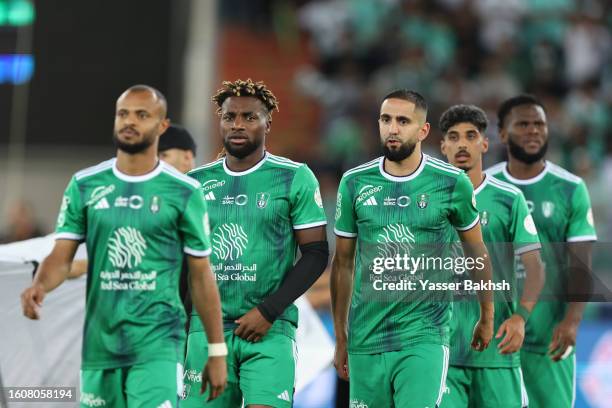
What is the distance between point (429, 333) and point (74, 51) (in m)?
10.6

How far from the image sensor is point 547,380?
259 inches

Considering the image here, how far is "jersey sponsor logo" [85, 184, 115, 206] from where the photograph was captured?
484 centimetres

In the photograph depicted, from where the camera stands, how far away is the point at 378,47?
1502 centimetres

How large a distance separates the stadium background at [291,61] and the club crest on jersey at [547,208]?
769 cm

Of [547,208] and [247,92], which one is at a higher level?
[247,92]

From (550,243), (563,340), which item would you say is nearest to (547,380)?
(563,340)

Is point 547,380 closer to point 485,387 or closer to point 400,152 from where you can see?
point 485,387

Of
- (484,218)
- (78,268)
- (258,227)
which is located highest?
(484,218)

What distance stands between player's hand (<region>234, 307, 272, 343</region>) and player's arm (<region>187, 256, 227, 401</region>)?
540 mm

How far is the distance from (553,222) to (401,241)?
1.38 m

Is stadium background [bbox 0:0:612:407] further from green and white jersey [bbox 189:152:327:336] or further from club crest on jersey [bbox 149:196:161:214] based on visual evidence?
club crest on jersey [bbox 149:196:161:214]

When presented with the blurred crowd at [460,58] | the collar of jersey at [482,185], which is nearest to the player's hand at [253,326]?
the collar of jersey at [482,185]

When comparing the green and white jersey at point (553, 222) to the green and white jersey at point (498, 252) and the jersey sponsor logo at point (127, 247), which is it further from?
the jersey sponsor logo at point (127, 247)

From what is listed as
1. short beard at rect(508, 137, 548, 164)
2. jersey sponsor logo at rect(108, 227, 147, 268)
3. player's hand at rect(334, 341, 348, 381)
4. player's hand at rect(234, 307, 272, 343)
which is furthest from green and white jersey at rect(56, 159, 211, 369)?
short beard at rect(508, 137, 548, 164)
